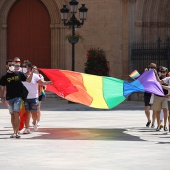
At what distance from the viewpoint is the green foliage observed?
3597 centimetres

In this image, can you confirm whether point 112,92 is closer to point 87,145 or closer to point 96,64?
point 87,145

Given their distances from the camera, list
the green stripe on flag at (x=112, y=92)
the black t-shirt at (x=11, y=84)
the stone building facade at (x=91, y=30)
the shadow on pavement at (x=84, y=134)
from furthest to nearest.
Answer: the stone building facade at (x=91, y=30) < the green stripe on flag at (x=112, y=92) < the black t-shirt at (x=11, y=84) < the shadow on pavement at (x=84, y=134)

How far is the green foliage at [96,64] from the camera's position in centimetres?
3597

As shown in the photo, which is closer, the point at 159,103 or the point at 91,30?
the point at 159,103

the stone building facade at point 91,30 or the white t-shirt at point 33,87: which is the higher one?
the stone building facade at point 91,30

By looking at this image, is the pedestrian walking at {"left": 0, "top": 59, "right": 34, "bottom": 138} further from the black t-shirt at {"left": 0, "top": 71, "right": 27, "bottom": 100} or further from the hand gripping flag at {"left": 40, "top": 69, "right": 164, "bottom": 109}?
the hand gripping flag at {"left": 40, "top": 69, "right": 164, "bottom": 109}

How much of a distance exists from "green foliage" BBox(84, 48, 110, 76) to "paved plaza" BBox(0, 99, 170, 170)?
10598 mm

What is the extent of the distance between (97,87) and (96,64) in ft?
53.4

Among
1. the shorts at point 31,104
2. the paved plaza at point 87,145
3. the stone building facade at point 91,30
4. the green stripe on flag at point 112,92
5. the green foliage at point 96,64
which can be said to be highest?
the stone building facade at point 91,30

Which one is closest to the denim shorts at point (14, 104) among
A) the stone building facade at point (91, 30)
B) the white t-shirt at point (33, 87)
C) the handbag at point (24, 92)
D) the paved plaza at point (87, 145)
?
the handbag at point (24, 92)

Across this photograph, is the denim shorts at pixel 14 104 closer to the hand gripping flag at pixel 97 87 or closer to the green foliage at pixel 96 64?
the hand gripping flag at pixel 97 87

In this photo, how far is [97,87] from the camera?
64.8 feet

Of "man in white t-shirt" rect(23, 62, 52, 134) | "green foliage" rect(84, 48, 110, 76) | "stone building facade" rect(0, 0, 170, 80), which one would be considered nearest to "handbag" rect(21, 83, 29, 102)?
"man in white t-shirt" rect(23, 62, 52, 134)

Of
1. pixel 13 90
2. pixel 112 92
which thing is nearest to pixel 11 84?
Result: pixel 13 90
